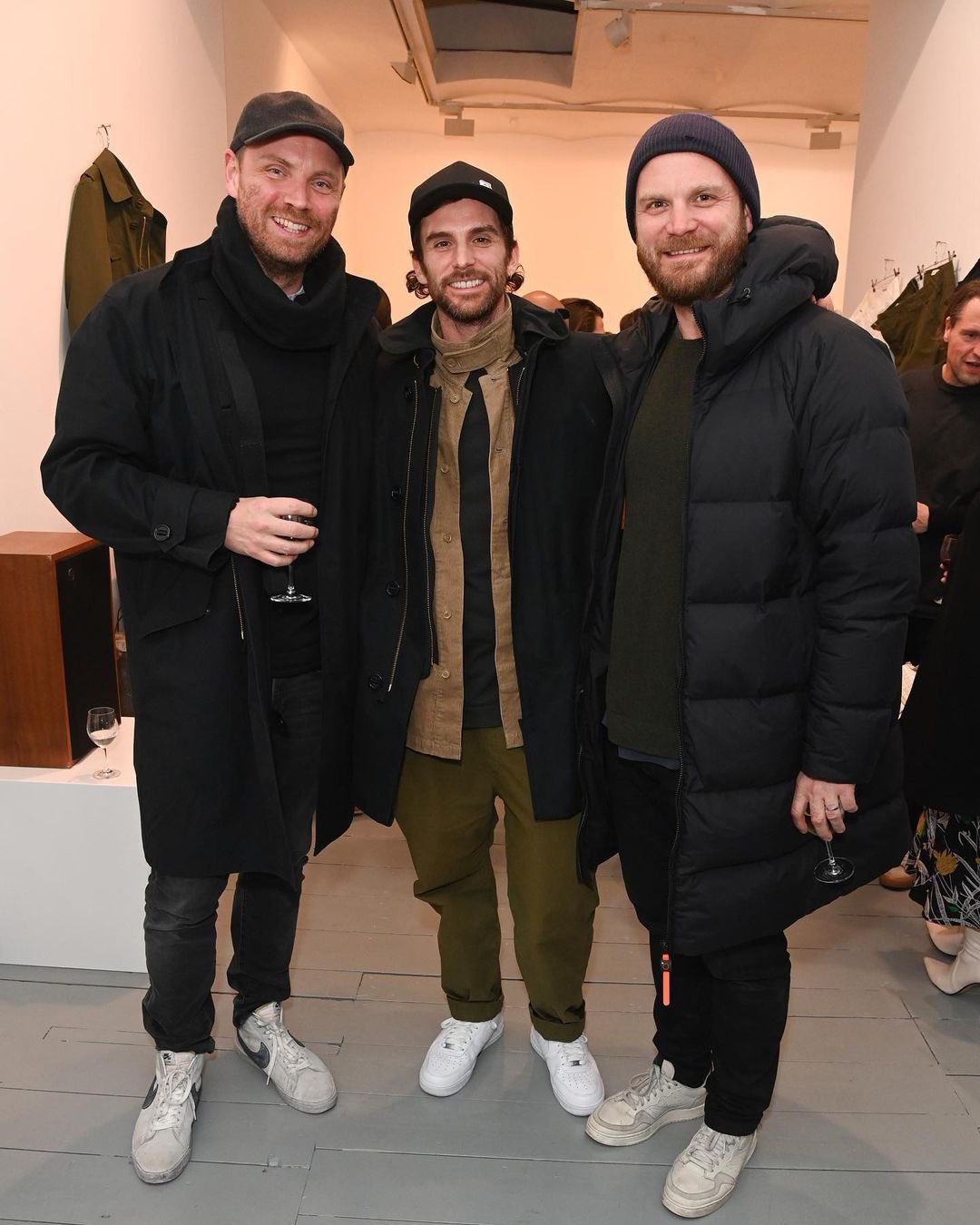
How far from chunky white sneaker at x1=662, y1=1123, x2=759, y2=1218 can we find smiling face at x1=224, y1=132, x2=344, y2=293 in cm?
180

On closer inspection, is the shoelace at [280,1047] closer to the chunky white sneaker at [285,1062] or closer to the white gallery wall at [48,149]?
the chunky white sneaker at [285,1062]

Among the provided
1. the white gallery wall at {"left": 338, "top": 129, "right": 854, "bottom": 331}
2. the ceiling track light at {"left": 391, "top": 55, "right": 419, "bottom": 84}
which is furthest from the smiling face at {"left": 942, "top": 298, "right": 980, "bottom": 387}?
the white gallery wall at {"left": 338, "top": 129, "right": 854, "bottom": 331}

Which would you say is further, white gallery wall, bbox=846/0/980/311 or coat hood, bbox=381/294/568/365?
white gallery wall, bbox=846/0/980/311

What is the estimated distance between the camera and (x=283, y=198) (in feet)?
6.24

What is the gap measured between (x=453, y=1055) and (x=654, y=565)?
1.22 m

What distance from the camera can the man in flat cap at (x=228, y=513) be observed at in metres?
1.85

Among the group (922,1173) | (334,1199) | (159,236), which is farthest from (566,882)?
(159,236)

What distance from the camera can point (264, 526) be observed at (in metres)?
1.79

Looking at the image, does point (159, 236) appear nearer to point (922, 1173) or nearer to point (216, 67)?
point (216, 67)

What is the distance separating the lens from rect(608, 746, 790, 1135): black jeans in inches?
74.3

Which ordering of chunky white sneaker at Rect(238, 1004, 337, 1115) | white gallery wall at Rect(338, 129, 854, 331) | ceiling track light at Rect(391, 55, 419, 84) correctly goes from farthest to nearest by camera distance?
1. white gallery wall at Rect(338, 129, 854, 331)
2. ceiling track light at Rect(391, 55, 419, 84)
3. chunky white sneaker at Rect(238, 1004, 337, 1115)

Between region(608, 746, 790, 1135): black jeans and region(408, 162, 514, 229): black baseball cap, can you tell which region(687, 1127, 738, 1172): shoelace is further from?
region(408, 162, 514, 229): black baseball cap

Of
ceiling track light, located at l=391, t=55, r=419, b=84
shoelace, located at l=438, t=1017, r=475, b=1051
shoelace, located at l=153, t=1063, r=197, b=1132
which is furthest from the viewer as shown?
ceiling track light, located at l=391, t=55, r=419, b=84

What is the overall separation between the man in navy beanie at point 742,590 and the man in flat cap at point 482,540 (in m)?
0.12
